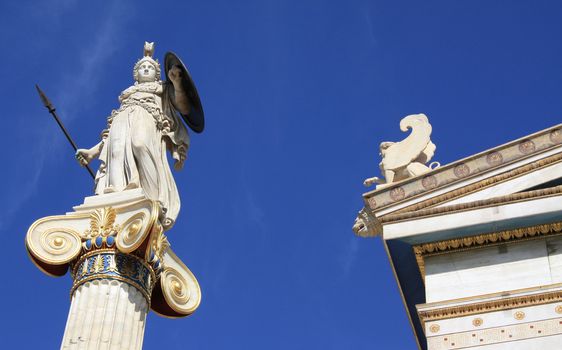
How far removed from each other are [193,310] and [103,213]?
2.03 meters

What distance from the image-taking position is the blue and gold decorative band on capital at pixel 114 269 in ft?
56.2

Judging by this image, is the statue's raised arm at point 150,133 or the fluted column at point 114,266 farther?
the statue's raised arm at point 150,133

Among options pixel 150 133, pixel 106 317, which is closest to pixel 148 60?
pixel 150 133

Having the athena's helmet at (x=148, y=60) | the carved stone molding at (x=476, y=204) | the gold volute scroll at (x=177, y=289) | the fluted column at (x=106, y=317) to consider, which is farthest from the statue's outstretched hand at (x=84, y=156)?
the carved stone molding at (x=476, y=204)

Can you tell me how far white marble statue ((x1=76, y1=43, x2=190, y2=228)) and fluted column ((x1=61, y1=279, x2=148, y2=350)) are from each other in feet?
4.86

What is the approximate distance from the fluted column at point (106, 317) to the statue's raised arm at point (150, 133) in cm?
149

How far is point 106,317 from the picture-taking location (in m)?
16.5

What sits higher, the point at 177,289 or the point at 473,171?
the point at 473,171

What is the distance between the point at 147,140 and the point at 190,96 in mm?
1835

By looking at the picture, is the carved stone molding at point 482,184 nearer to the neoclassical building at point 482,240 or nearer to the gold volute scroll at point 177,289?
the neoclassical building at point 482,240

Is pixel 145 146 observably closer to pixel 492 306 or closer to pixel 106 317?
pixel 106 317

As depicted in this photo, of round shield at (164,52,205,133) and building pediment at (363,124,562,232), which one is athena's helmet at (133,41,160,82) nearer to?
round shield at (164,52,205,133)

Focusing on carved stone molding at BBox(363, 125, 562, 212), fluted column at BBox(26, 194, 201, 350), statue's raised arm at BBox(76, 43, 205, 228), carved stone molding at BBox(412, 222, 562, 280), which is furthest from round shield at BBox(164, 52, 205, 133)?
carved stone molding at BBox(412, 222, 562, 280)

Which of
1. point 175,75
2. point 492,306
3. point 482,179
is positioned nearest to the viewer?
point 492,306
